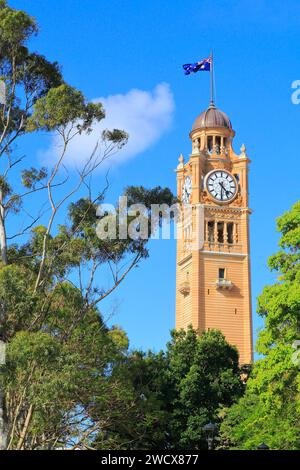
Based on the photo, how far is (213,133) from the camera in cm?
7531

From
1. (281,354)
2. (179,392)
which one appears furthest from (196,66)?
(281,354)

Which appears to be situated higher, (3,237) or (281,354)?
(3,237)

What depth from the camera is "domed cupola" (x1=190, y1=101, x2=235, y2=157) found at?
246 feet

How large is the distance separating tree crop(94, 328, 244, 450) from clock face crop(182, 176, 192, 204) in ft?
88.5

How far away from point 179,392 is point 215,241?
30.4m

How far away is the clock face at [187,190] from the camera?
238 feet

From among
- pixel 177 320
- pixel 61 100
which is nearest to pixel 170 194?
pixel 61 100

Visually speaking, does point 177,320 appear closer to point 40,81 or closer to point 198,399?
point 198,399

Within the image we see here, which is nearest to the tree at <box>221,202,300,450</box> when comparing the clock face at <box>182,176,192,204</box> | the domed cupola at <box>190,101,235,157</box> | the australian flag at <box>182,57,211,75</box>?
the australian flag at <box>182,57,211,75</box>

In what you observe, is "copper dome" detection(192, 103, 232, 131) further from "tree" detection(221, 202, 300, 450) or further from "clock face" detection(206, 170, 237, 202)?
"tree" detection(221, 202, 300, 450)

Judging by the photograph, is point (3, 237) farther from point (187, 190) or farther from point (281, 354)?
point (187, 190)

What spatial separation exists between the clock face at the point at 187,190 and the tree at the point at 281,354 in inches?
1518

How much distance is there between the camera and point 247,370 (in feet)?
153

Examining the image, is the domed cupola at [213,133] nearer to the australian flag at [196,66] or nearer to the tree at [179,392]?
the australian flag at [196,66]
